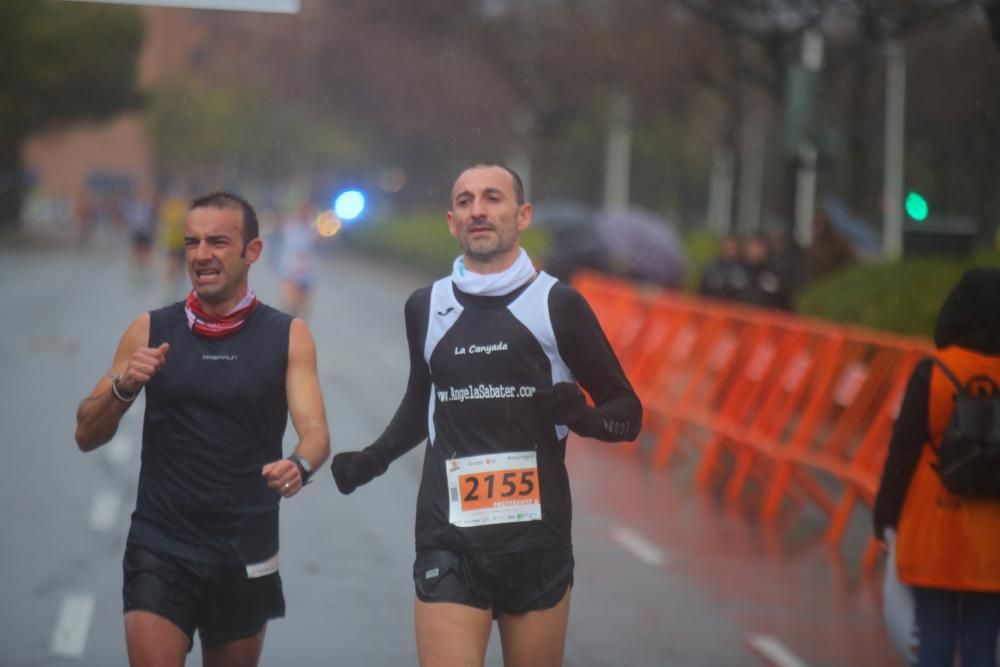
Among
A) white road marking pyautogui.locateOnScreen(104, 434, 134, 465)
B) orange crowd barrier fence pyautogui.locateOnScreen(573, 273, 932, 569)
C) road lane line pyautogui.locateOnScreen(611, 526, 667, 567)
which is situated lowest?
white road marking pyautogui.locateOnScreen(104, 434, 134, 465)

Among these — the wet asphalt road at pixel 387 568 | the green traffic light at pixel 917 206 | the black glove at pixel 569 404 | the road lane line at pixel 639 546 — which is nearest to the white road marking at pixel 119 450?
the wet asphalt road at pixel 387 568

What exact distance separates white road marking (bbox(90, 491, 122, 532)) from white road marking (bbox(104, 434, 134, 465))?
1.43 metres

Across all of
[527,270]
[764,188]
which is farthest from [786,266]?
[764,188]

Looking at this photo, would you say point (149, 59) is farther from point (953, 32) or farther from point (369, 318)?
point (953, 32)

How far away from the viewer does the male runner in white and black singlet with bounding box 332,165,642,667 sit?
459 cm

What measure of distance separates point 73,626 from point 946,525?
4.02 m

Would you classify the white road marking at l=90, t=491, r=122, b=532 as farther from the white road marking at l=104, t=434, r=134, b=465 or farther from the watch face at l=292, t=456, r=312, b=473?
the watch face at l=292, t=456, r=312, b=473

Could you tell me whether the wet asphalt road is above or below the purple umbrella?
below

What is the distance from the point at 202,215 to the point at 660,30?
2887 cm

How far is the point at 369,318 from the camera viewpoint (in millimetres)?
26266

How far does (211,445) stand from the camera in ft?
15.5

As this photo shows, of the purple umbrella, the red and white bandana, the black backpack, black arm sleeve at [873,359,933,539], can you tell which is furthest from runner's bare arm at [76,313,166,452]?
the purple umbrella

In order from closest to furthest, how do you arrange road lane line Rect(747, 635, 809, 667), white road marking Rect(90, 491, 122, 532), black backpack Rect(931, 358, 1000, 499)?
black backpack Rect(931, 358, 1000, 499) < road lane line Rect(747, 635, 809, 667) < white road marking Rect(90, 491, 122, 532)

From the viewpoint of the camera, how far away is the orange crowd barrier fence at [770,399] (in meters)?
10.3
